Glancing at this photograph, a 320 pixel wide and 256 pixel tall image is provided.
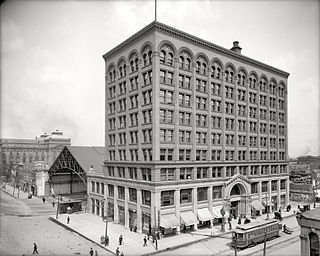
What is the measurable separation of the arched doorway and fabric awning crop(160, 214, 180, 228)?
47.8 ft

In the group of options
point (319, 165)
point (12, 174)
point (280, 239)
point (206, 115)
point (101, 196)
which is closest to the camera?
point (280, 239)

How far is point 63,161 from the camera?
Answer: 7525 centimetres

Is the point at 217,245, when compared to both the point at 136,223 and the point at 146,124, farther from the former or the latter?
the point at 146,124

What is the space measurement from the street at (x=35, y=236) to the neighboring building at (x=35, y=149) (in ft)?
272

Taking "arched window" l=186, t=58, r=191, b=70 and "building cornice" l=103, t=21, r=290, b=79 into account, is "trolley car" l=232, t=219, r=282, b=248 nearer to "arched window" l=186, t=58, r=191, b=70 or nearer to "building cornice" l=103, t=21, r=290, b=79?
"arched window" l=186, t=58, r=191, b=70

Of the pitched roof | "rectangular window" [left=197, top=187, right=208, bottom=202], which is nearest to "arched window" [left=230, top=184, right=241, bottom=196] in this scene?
"rectangular window" [left=197, top=187, right=208, bottom=202]

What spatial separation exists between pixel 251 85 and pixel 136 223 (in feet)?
113

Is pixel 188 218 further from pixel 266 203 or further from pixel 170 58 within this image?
pixel 170 58

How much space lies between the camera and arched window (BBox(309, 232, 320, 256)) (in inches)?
885

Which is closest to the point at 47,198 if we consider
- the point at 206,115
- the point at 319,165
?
the point at 206,115

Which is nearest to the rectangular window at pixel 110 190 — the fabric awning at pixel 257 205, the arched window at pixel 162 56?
the arched window at pixel 162 56

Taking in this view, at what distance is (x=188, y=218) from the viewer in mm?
42219

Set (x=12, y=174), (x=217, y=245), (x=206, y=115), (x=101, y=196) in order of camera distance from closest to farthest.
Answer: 1. (x=217, y=245)
2. (x=206, y=115)
3. (x=101, y=196)
4. (x=12, y=174)

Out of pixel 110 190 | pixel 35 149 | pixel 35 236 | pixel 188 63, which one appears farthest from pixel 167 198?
pixel 35 149
